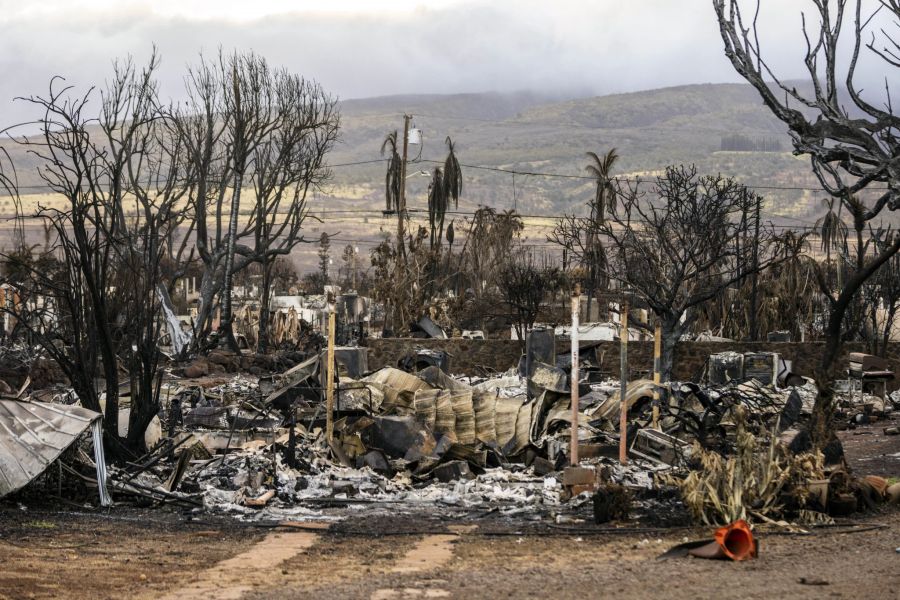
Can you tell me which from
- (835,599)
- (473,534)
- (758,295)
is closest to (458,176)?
(758,295)

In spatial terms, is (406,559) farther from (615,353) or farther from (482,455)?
(615,353)

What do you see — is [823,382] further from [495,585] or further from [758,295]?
[758,295]

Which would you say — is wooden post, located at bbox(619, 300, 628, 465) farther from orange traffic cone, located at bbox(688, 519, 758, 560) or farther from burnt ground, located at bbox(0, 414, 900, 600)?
orange traffic cone, located at bbox(688, 519, 758, 560)

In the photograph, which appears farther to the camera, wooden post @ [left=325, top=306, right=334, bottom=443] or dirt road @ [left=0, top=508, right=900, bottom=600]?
wooden post @ [left=325, top=306, right=334, bottom=443]

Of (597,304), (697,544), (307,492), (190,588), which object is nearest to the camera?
(190,588)

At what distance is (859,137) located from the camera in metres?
11.5

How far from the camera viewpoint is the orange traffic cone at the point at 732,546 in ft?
27.9

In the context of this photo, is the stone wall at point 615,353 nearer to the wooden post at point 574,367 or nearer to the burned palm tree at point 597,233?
the burned palm tree at point 597,233

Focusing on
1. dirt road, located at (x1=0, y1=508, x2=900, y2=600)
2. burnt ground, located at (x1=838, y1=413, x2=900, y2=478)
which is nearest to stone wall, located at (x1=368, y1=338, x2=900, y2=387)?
burnt ground, located at (x1=838, y1=413, x2=900, y2=478)

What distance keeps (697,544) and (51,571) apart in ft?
15.3

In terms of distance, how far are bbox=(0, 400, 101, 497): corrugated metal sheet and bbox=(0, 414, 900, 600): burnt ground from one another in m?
0.44

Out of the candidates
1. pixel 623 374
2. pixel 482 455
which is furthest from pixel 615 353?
pixel 623 374

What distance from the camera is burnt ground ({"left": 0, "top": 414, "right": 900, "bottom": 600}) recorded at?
760 cm

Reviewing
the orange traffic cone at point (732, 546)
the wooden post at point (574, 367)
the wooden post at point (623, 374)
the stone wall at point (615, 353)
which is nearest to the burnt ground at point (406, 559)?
the orange traffic cone at point (732, 546)
